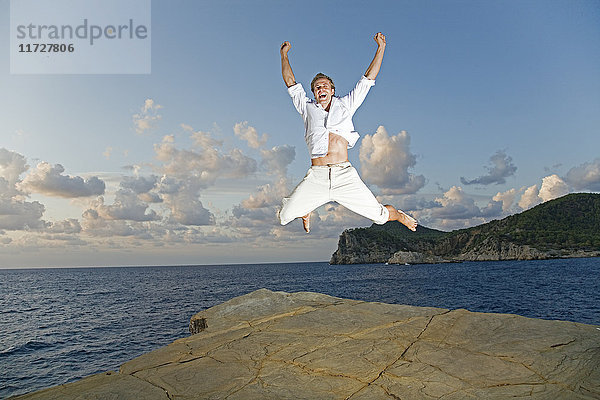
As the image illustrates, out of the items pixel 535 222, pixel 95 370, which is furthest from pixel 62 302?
pixel 535 222

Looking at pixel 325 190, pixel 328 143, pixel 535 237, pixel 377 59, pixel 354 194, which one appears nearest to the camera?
pixel 377 59

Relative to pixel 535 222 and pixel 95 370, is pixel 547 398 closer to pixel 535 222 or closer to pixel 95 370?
Result: pixel 95 370

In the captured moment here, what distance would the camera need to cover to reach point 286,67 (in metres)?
5.90

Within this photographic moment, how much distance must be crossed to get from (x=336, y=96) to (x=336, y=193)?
147 cm

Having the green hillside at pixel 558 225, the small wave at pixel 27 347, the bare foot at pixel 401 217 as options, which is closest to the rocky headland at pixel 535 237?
the green hillside at pixel 558 225

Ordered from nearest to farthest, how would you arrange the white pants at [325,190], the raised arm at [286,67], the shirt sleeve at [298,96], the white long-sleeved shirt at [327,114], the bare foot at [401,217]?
the raised arm at [286,67]
the white long-sleeved shirt at [327,114]
the shirt sleeve at [298,96]
the white pants at [325,190]
the bare foot at [401,217]

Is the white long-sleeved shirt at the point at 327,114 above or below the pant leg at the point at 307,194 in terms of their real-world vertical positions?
above

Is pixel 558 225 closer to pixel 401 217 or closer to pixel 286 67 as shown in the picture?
pixel 401 217

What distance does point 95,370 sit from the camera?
23.7 metres

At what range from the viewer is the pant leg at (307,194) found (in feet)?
20.1

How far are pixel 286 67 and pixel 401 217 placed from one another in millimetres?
3207

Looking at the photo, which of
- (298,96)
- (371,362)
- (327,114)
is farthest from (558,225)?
(298,96)

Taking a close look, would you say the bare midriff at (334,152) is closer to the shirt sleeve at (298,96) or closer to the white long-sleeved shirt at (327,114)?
the white long-sleeved shirt at (327,114)

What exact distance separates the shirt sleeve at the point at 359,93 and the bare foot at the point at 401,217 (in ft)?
6.51
